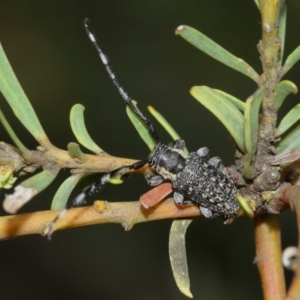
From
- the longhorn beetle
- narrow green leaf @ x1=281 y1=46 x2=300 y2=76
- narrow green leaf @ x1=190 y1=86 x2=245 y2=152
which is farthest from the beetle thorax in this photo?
narrow green leaf @ x1=281 y1=46 x2=300 y2=76

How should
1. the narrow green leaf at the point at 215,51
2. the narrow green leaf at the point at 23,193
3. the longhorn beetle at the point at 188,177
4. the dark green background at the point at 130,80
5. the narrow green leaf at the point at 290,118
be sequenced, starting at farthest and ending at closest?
1. the dark green background at the point at 130,80
2. the longhorn beetle at the point at 188,177
3. the narrow green leaf at the point at 290,118
4. the narrow green leaf at the point at 215,51
5. the narrow green leaf at the point at 23,193

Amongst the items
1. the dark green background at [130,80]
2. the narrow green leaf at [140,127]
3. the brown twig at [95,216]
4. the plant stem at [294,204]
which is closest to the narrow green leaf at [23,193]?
the brown twig at [95,216]

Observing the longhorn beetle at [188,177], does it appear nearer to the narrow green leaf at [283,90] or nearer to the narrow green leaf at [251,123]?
the narrow green leaf at [251,123]

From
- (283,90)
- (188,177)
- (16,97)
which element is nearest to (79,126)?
(16,97)

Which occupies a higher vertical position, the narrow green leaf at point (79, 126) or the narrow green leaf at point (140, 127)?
the narrow green leaf at point (79, 126)

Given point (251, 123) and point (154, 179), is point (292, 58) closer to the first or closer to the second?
point (251, 123)

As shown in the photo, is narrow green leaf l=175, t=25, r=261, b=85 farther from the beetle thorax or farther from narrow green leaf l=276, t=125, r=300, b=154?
the beetle thorax
